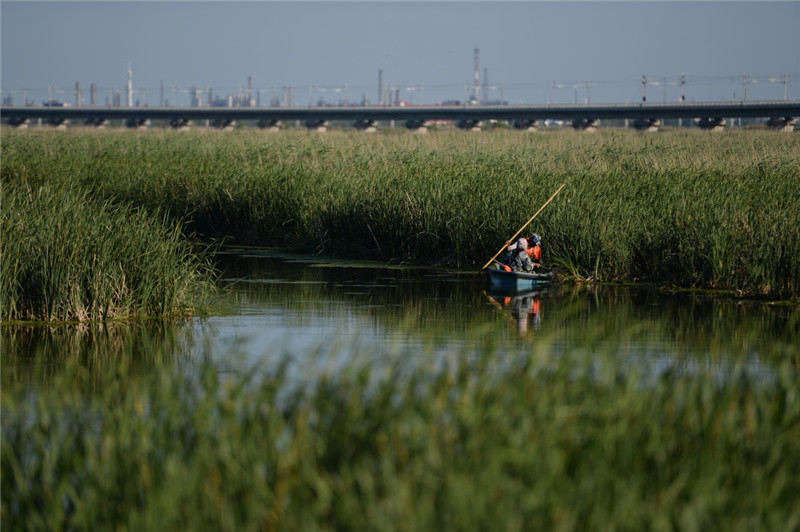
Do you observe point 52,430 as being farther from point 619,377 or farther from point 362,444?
point 619,377

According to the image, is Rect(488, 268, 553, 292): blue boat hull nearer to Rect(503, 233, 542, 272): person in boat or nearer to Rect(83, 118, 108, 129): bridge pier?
Rect(503, 233, 542, 272): person in boat

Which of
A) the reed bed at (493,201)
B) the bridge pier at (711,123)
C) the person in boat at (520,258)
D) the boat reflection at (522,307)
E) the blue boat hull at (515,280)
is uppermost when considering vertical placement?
the bridge pier at (711,123)

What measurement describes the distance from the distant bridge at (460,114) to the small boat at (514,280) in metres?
48.9

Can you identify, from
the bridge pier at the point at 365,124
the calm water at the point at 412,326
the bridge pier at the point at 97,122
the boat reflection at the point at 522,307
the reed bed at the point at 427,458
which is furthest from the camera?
the bridge pier at the point at 97,122

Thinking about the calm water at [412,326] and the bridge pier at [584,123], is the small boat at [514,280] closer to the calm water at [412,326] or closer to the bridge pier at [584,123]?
the calm water at [412,326]

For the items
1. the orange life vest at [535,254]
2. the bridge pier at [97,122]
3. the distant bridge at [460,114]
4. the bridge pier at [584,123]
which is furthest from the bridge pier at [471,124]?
the orange life vest at [535,254]

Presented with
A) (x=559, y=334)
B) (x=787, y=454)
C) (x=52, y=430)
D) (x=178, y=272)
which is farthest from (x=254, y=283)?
(x=787, y=454)

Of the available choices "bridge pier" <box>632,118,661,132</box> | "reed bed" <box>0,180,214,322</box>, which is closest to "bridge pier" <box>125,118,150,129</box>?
"bridge pier" <box>632,118,661,132</box>

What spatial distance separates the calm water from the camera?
12141mm

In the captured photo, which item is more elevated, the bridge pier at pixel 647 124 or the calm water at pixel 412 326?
the bridge pier at pixel 647 124

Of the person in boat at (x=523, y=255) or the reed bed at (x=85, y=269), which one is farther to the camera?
the person in boat at (x=523, y=255)

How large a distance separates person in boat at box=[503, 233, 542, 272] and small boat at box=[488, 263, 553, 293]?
0.55 feet

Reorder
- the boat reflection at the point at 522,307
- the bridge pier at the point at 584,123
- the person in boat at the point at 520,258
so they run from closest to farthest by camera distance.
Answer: the boat reflection at the point at 522,307 → the person in boat at the point at 520,258 → the bridge pier at the point at 584,123

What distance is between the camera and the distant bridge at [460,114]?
7562cm
